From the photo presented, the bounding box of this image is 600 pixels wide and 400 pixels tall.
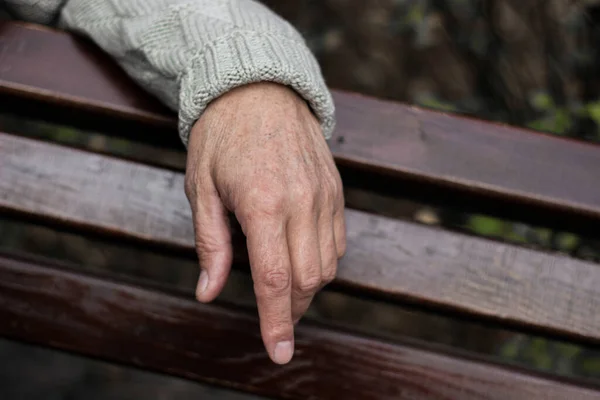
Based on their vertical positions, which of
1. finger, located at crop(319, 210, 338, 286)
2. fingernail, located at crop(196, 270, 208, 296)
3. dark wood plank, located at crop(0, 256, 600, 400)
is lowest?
dark wood plank, located at crop(0, 256, 600, 400)

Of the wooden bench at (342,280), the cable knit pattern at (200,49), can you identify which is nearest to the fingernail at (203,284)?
the wooden bench at (342,280)

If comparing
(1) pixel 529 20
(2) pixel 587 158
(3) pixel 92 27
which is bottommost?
(1) pixel 529 20

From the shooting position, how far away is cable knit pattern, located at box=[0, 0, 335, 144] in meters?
1.03

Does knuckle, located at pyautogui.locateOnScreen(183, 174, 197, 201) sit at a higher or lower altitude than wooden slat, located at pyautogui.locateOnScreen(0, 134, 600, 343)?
higher

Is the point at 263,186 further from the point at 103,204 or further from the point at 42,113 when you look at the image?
the point at 42,113

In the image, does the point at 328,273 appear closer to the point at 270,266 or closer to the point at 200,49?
the point at 270,266

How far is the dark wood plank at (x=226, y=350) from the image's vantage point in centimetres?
113

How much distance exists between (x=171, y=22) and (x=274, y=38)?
0.19m

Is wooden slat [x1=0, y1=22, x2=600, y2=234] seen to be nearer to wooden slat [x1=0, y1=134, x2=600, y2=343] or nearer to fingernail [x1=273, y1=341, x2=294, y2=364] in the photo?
wooden slat [x1=0, y1=134, x2=600, y2=343]

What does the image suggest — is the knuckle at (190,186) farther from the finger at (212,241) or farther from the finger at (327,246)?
the finger at (327,246)

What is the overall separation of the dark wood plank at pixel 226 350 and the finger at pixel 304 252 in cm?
20

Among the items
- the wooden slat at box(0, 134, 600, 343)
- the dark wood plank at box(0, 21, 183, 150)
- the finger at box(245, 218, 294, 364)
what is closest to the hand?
the finger at box(245, 218, 294, 364)

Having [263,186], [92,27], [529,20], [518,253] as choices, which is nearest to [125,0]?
[92,27]

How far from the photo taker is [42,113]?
1.30 meters
